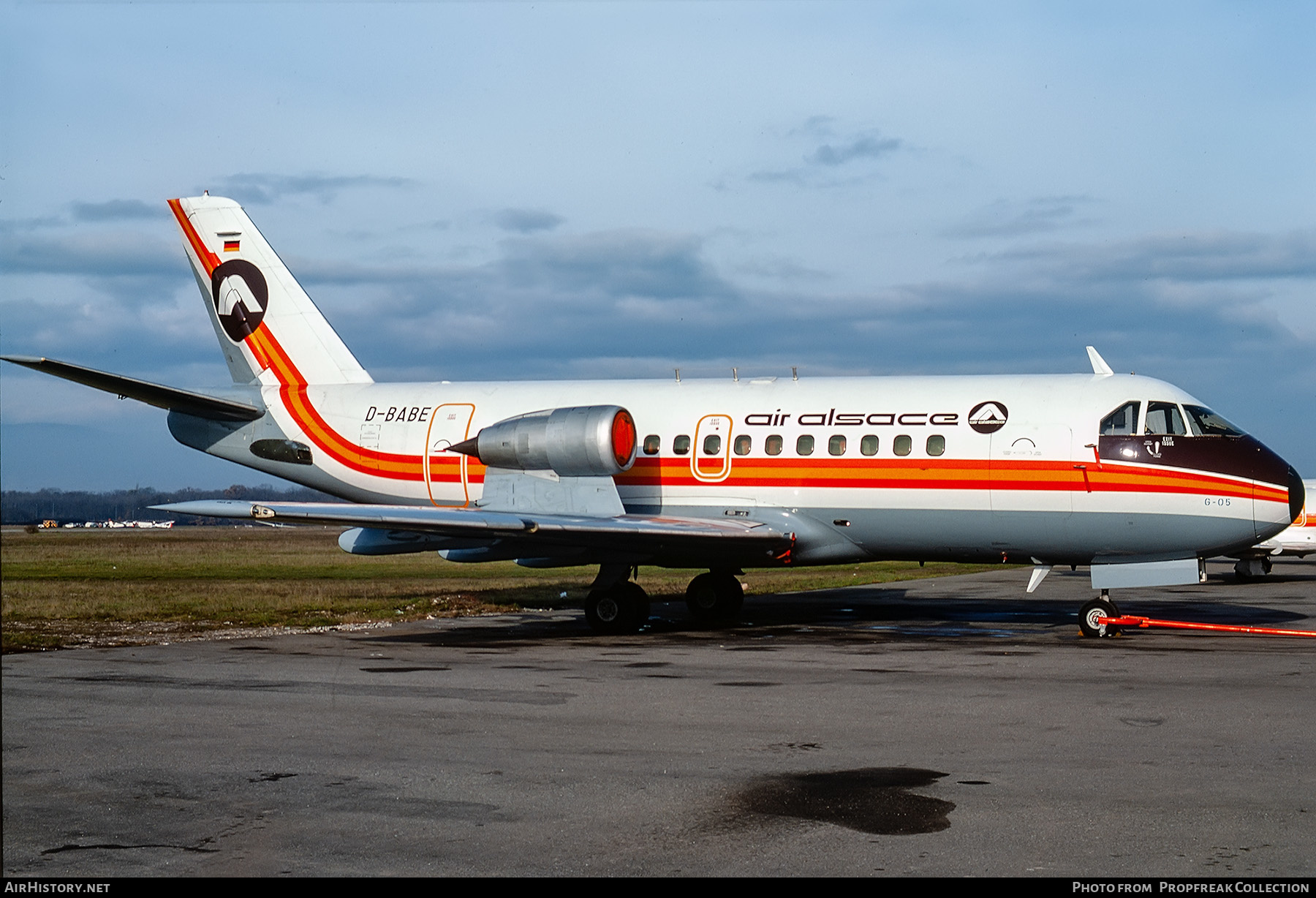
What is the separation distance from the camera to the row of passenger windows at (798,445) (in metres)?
21.1

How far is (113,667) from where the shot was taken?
53.4ft

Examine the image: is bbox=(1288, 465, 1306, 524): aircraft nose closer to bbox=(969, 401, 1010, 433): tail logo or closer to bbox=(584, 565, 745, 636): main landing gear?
bbox=(969, 401, 1010, 433): tail logo

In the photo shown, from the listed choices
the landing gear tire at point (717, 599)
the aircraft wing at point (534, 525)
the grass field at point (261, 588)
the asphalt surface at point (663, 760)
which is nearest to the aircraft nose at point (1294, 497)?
the asphalt surface at point (663, 760)

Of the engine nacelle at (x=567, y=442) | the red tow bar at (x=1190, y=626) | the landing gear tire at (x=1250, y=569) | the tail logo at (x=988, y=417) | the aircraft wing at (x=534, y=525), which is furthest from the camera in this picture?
the landing gear tire at (x=1250, y=569)

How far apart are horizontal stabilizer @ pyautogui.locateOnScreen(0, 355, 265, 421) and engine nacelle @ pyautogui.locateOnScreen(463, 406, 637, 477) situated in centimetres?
624

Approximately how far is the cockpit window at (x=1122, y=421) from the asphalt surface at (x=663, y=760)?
3.36 metres

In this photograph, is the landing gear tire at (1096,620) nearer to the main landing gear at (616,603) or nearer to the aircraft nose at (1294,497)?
the aircraft nose at (1294,497)

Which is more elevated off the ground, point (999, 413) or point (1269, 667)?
point (999, 413)

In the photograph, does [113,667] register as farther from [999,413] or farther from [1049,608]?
[1049,608]

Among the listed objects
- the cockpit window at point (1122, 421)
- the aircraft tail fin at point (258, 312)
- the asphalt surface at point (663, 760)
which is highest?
the aircraft tail fin at point (258, 312)

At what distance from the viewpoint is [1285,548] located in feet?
129

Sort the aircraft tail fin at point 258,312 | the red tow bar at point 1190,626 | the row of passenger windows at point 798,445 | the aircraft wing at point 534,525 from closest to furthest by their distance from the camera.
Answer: the aircraft wing at point 534,525, the red tow bar at point 1190,626, the row of passenger windows at point 798,445, the aircraft tail fin at point 258,312

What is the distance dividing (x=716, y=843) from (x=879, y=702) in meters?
6.03

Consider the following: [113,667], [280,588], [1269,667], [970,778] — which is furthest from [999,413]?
[280,588]
